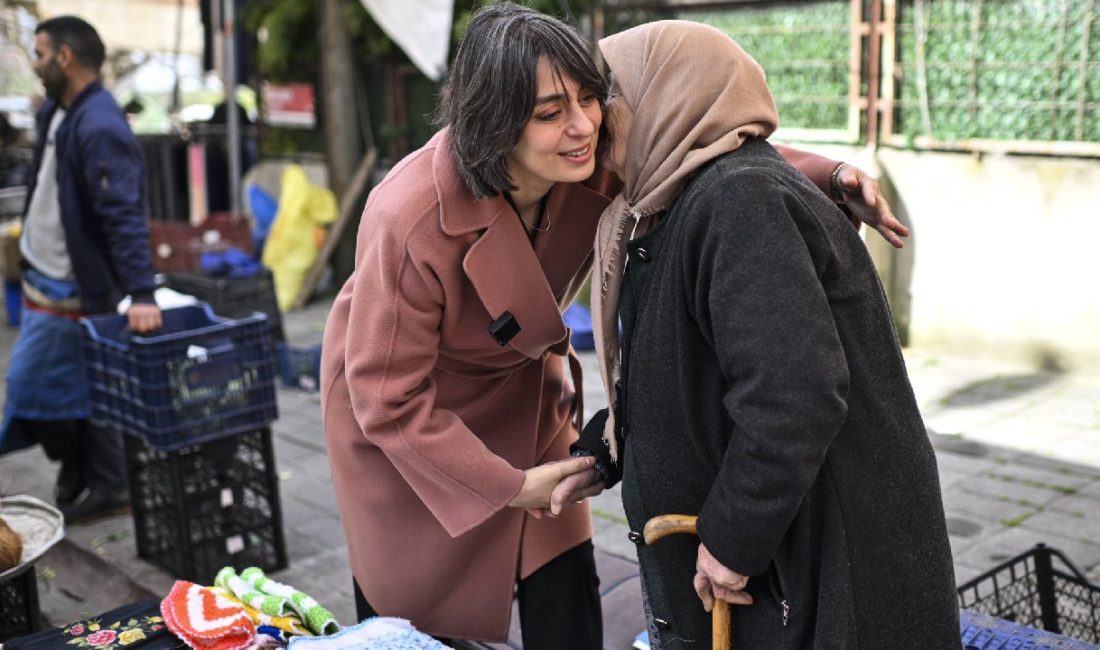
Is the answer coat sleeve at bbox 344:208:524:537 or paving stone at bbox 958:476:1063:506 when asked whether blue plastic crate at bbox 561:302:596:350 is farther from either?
coat sleeve at bbox 344:208:524:537

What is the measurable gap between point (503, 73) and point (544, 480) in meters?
0.83

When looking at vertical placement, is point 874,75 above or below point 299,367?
above

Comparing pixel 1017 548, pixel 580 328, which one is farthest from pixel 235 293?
pixel 1017 548

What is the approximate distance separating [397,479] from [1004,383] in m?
4.64

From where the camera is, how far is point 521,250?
2.27 meters

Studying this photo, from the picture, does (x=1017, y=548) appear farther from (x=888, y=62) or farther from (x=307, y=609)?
(x=888, y=62)

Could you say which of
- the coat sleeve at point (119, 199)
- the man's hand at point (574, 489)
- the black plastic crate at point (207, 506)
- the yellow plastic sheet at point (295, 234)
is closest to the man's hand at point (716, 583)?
the man's hand at point (574, 489)

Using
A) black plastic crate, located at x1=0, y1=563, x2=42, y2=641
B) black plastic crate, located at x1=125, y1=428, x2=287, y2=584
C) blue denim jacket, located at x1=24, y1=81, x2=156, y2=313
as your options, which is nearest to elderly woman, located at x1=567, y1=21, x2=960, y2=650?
black plastic crate, located at x1=0, y1=563, x2=42, y2=641

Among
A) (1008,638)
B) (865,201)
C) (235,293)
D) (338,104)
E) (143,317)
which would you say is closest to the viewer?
(865,201)

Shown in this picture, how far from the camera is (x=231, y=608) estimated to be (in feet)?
8.54

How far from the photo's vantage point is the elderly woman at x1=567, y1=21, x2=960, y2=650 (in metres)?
1.70

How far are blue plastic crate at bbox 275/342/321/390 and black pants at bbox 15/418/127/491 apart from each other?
1902mm

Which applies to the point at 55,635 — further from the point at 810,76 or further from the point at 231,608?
the point at 810,76

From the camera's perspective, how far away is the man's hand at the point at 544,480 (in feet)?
7.54
